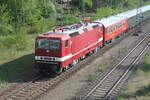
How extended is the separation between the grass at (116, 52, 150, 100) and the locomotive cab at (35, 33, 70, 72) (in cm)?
478

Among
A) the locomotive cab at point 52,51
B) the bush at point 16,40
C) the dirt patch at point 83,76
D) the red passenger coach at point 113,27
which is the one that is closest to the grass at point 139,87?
the dirt patch at point 83,76

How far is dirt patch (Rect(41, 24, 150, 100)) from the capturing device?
17688 millimetres

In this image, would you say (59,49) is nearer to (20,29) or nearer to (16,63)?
(16,63)

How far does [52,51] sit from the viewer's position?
20.4 metres

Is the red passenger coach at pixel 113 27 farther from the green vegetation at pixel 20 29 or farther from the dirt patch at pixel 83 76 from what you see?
Result: the green vegetation at pixel 20 29

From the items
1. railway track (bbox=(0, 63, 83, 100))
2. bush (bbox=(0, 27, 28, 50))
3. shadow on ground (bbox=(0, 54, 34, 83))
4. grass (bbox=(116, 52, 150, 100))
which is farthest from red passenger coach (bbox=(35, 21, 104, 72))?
bush (bbox=(0, 27, 28, 50))

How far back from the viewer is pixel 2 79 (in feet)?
67.3

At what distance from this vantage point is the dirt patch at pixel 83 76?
1769 cm

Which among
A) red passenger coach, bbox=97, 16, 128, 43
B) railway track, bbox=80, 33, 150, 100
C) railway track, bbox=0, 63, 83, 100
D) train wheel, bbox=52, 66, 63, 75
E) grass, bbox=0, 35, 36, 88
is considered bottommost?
railway track, bbox=80, 33, 150, 100

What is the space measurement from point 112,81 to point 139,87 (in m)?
2.23

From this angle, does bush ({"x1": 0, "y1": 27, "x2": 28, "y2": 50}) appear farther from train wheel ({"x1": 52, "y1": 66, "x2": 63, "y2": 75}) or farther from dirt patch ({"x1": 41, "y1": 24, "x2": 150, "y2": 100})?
Result: train wheel ({"x1": 52, "y1": 66, "x2": 63, "y2": 75})

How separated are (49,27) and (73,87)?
23.8 metres

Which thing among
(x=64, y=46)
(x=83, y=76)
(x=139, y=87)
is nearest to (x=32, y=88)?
(x=64, y=46)

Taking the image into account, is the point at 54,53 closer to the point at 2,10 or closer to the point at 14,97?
the point at 14,97
